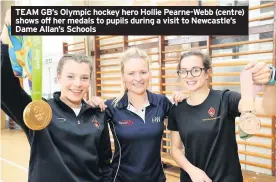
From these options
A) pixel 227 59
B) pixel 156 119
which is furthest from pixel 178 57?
pixel 156 119

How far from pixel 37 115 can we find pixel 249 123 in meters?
0.91

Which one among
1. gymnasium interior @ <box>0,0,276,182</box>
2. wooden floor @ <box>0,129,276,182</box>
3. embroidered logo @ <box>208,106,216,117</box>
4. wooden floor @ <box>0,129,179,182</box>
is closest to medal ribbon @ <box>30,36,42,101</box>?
gymnasium interior @ <box>0,0,276,182</box>

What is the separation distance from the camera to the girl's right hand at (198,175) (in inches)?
55.0

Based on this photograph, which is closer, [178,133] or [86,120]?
[86,120]

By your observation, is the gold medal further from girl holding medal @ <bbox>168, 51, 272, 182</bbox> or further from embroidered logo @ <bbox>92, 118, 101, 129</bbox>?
girl holding medal @ <bbox>168, 51, 272, 182</bbox>

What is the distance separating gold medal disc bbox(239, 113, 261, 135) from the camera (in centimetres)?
114

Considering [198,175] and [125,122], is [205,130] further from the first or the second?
[125,122]

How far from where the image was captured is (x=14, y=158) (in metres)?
4.76

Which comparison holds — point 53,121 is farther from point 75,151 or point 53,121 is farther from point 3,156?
point 3,156

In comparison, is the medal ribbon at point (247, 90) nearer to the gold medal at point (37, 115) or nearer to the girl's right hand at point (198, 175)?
the girl's right hand at point (198, 175)

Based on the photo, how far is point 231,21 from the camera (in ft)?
9.51

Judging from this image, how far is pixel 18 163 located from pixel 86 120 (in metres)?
3.56

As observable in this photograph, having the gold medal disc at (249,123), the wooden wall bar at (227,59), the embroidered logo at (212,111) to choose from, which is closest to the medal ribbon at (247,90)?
the gold medal disc at (249,123)

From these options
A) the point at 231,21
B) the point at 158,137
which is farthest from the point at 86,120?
the point at 231,21
